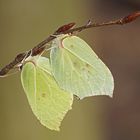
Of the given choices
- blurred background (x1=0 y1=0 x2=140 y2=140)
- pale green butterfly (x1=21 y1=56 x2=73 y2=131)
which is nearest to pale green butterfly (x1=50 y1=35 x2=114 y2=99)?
pale green butterfly (x1=21 y1=56 x2=73 y2=131)

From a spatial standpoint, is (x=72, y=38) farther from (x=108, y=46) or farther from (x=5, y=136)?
(x=108, y=46)

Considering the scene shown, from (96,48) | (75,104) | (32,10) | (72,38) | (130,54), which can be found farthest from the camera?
(130,54)

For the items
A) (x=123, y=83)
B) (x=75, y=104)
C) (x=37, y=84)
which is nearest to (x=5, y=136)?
(x=75, y=104)

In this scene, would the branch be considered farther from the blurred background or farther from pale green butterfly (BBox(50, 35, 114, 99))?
the blurred background

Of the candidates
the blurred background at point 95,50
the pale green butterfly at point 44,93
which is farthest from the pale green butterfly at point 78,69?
→ the blurred background at point 95,50

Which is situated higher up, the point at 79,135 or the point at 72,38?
the point at 72,38

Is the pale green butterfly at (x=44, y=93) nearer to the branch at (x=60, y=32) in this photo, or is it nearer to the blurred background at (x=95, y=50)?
the branch at (x=60, y=32)

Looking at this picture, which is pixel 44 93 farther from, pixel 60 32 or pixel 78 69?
pixel 60 32

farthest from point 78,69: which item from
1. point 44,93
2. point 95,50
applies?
point 95,50
